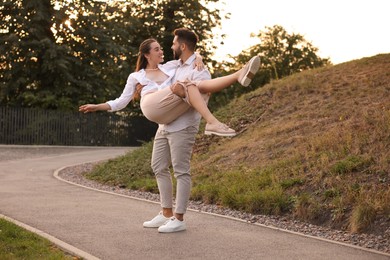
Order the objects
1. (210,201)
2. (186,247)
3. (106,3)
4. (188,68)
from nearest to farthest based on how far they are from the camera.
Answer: (186,247) → (188,68) → (210,201) → (106,3)

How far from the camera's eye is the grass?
7.04 metres

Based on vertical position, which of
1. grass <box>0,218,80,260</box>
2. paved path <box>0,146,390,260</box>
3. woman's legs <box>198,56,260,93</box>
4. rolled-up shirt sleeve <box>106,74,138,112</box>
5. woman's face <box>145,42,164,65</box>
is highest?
woman's face <box>145,42,164,65</box>

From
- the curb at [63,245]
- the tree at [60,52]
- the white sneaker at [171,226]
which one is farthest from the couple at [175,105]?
the tree at [60,52]

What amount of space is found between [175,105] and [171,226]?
1.43m

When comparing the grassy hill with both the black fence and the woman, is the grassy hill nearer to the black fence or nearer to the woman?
the woman

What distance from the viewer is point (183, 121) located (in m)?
8.59

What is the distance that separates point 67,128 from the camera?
36.2 metres

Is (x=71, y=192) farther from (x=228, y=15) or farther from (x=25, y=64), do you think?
(x=228, y=15)

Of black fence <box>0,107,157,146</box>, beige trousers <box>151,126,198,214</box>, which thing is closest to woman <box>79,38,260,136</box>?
beige trousers <box>151,126,198,214</box>

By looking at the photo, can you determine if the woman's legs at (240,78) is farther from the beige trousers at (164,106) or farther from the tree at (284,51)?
the tree at (284,51)

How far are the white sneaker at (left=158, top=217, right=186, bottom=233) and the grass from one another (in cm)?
143

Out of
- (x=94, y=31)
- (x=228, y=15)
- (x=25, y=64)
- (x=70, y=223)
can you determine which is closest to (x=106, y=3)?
(x=94, y=31)

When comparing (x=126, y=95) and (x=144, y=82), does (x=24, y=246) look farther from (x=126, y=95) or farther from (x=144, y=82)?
(x=144, y=82)

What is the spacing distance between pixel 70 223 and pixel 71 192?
4386 millimetres
